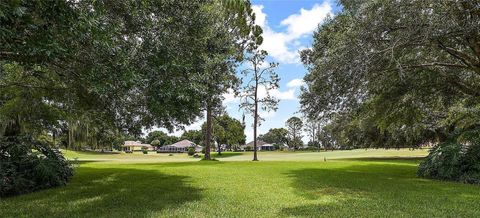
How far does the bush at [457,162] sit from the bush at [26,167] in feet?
46.5

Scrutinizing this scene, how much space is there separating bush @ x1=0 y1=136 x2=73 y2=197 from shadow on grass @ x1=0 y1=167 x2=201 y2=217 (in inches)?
22.7

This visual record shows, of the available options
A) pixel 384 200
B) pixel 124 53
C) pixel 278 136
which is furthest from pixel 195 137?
pixel 124 53

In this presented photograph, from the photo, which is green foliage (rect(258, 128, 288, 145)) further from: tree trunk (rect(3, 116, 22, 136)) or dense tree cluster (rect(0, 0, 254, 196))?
dense tree cluster (rect(0, 0, 254, 196))

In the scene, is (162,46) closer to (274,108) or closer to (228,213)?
(228,213)

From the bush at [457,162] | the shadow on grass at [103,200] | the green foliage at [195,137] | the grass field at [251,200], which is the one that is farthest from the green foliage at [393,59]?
the green foliage at [195,137]

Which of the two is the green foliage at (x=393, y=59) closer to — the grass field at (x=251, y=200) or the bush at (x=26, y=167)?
the grass field at (x=251, y=200)

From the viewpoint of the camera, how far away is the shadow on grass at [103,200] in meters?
9.30

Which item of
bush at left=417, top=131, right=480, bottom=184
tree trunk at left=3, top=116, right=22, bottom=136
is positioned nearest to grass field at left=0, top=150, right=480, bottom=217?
bush at left=417, top=131, right=480, bottom=184

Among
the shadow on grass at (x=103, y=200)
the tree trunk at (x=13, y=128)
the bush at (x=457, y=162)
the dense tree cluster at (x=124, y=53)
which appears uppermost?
the dense tree cluster at (x=124, y=53)

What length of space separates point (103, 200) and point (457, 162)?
12.9 meters

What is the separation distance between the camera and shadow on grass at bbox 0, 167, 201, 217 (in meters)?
9.30

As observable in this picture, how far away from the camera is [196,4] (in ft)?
40.5

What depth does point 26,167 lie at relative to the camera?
13680 mm

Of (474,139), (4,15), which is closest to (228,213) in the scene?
(4,15)
